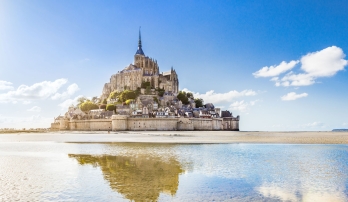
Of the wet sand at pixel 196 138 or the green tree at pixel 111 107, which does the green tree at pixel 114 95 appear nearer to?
the green tree at pixel 111 107

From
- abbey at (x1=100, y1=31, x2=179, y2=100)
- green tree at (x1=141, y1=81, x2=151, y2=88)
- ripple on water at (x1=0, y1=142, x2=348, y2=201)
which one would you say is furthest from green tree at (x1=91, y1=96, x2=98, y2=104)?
ripple on water at (x1=0, y1=142, x2=348, y2=201)

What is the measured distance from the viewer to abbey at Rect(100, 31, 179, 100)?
93.4 m

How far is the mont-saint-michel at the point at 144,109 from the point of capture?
72.8 m

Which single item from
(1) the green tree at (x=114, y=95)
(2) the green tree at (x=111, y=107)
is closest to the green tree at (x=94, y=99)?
(1) the green tree at (x=114, y=95)

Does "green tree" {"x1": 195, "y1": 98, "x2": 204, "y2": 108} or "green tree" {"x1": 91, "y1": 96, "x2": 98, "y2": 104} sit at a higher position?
"green tree" {"x1": 91, "y1": 96, "x2": 98, "y2": 104}

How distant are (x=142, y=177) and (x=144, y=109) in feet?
214

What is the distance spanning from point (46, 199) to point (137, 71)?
281 ft

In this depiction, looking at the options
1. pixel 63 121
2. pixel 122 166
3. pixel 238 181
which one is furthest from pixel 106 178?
pixel 63 121

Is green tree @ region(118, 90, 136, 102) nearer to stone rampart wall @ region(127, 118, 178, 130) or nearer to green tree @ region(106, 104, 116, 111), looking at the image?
green tree @ region(106, 104, 116, 111)

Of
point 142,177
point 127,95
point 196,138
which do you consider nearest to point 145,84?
point 127,95

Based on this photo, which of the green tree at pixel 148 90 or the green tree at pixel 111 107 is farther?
the green tree at pixel 148 90

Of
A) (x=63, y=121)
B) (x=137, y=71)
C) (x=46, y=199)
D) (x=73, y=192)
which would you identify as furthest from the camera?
(x=137, y=71)

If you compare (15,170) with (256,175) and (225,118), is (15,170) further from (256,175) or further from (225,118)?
(225,118)

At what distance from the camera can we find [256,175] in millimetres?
12086
